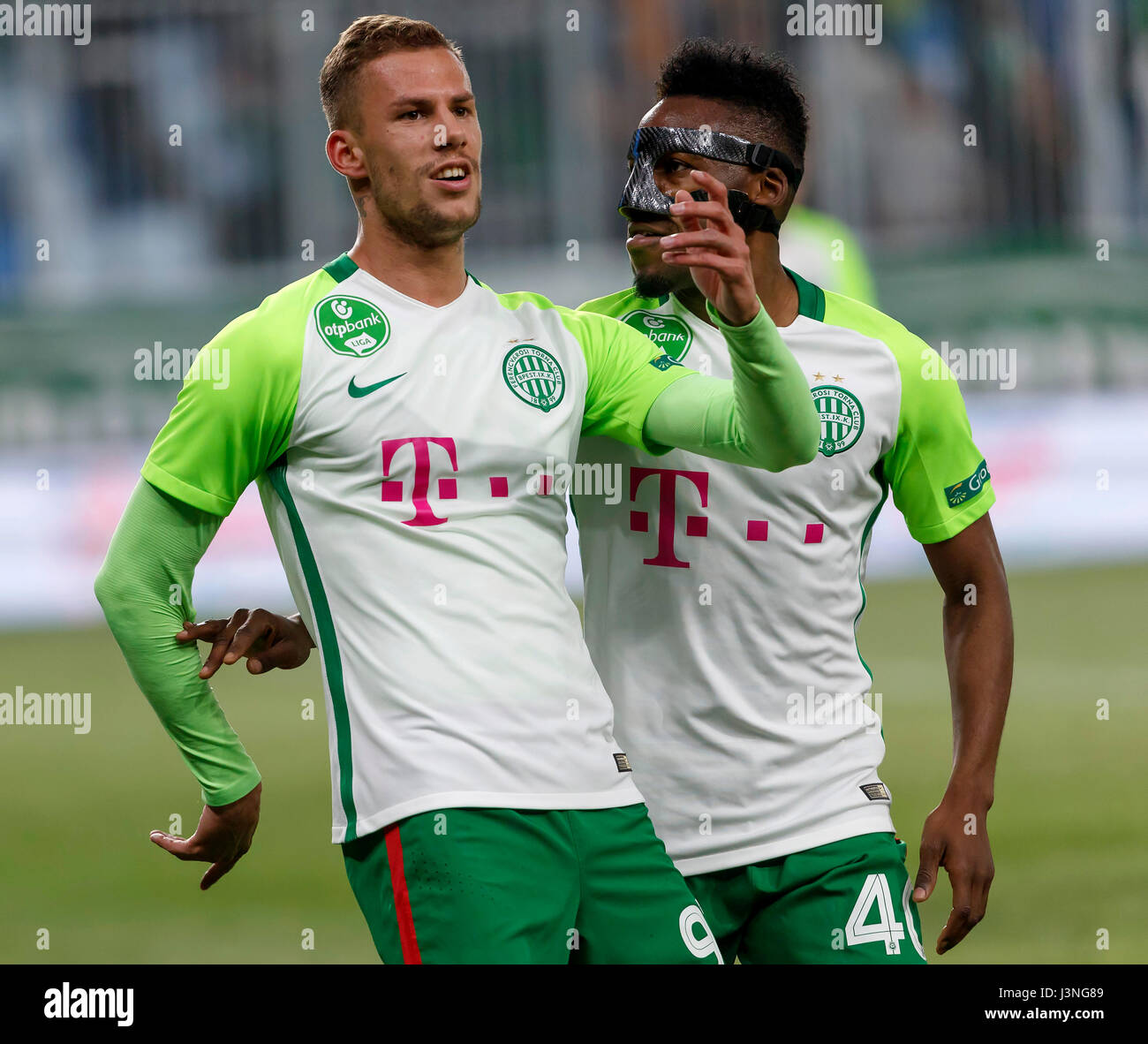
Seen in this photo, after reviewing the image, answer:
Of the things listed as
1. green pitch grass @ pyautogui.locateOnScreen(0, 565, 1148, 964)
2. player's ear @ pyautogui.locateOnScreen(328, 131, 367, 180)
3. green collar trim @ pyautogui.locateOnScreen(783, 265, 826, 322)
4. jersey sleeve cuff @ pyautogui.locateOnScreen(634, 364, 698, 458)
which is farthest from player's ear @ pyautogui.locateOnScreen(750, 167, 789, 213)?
green pitch grass @ pyautogui.locateOnScreen(0, 565, 1148, 964)

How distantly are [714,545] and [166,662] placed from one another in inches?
42.4

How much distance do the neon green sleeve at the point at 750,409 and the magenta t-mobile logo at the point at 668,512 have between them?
0.26 metres

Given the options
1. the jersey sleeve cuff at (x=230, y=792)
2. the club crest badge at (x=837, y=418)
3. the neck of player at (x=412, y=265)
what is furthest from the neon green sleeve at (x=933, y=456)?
the jersey sleeve cuff at (x=230, y=792)

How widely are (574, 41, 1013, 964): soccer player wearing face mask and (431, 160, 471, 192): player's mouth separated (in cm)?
52

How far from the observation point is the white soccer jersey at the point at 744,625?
337 cm

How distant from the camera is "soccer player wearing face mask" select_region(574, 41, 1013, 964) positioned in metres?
3.34

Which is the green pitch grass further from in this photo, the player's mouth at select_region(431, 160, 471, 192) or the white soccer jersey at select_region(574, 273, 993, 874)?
the player's mouth at select_region(431, 160, 471, 192)

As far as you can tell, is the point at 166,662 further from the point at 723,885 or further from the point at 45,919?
the point at 45,919

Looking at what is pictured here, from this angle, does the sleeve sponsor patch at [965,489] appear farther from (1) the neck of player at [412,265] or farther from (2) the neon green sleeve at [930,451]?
(1) the neck of player at [412,265]

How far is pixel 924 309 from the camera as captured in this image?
48.6 ft

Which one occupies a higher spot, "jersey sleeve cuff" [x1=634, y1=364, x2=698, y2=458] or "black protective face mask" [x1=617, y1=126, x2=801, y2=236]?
"black protective face mask" [x1=617, y1=126, x2=801, y2=236]

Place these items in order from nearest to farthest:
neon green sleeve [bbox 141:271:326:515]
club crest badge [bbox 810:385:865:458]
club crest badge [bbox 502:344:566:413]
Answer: neon green sleeve [bbox 141:271:326:515]
club crest badge [bbox 502:344:566:413]
club crest badge [bbox 810:385:865:458]

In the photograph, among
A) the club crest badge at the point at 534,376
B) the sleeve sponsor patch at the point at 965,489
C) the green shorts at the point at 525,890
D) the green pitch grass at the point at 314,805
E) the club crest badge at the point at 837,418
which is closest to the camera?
the green shorts at the point at 525,890

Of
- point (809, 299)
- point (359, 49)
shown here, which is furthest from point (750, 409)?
point (359, 49)
